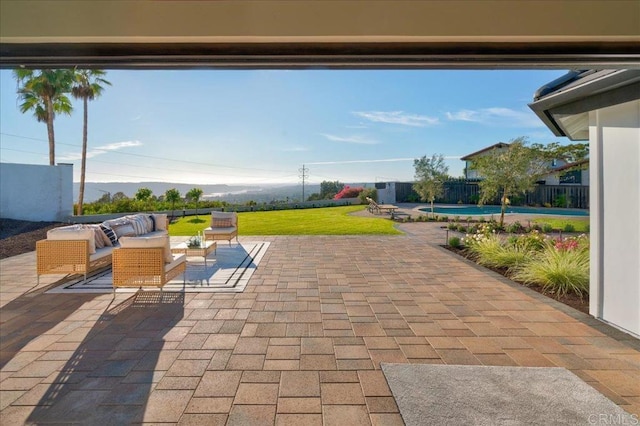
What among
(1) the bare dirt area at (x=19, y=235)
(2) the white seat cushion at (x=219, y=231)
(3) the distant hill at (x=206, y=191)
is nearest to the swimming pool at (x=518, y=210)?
(3) the distant hill at (x=206, y=191)

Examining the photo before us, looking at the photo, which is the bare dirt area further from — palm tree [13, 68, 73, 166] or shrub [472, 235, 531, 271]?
shrub [472, 235, 531, 271]

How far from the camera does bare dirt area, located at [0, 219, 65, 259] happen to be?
7.57 meters

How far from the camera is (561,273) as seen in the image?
4.50m

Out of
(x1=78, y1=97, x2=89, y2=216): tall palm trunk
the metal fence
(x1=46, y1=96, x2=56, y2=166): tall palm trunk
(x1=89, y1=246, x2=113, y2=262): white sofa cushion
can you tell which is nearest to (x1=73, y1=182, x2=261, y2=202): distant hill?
(x1=78, y1=97, x2=89, y2=216): tall palm trunk

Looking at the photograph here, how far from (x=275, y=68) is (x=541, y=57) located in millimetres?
1379

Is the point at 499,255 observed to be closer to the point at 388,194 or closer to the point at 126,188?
the point at 126,188

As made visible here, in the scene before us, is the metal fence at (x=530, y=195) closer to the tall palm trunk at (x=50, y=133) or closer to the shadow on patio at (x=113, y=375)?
the shadow on patio at (x=113, y=375)

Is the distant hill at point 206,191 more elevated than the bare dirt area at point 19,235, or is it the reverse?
the distant hill at point 206,191

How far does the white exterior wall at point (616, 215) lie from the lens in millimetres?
3039

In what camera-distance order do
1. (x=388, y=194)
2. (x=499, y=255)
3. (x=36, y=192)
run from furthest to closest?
1. (x=388, y=194)
2. (x=36, y=192)
3. (x=499, y=255)

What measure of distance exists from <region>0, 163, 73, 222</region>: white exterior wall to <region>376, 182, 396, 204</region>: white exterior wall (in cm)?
1836

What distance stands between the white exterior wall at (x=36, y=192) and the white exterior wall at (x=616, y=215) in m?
14.4

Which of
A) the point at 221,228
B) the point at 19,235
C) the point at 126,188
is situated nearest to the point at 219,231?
the point at 221,228

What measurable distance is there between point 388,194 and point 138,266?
828 inches
